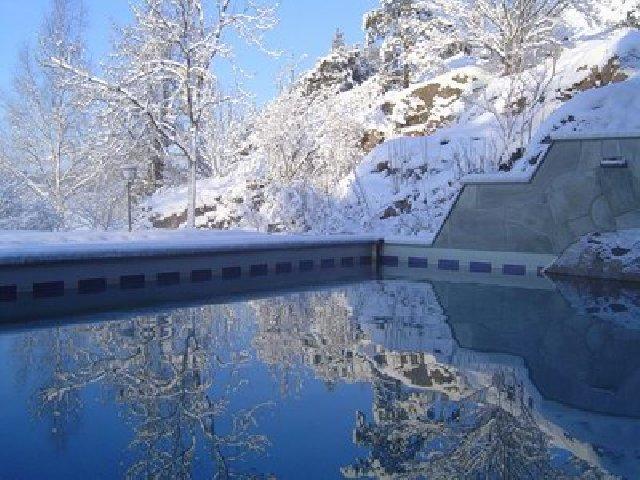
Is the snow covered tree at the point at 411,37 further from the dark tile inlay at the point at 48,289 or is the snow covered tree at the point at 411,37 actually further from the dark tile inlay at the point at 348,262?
the dark tile inlay at the point at 48,289

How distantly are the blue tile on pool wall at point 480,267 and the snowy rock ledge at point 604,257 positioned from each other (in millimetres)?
826

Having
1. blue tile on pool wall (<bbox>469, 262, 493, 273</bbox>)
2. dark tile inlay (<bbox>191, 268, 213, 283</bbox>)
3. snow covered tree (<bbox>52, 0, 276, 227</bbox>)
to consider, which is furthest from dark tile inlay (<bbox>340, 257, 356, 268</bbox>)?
snow covered tree (<bbox>52, 0, 276, 227</bbox>)

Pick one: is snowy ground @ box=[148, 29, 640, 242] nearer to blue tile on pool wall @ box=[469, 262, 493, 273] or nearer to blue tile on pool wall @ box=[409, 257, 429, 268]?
blue tile on pool wall @ box=[409, 257, 429, 268]

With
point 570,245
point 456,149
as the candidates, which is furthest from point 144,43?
point 570,245

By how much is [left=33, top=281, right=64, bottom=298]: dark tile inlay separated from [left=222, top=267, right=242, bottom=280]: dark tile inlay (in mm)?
2122

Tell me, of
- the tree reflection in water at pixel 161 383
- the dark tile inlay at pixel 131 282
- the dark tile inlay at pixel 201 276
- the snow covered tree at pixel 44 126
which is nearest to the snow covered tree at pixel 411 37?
the snow covered tree at pixel 44 126

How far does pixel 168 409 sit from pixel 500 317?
3.05 metres

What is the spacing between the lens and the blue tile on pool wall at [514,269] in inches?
321

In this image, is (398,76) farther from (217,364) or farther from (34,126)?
(217,364)

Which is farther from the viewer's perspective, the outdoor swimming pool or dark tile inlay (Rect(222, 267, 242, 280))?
dark tile inlay (Rect(222, 267, 242, 280))

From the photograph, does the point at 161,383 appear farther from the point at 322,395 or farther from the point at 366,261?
the point at 366,261

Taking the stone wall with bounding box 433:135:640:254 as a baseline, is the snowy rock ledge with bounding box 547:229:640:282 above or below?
below

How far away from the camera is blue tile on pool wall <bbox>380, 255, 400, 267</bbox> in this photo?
9.45 metres

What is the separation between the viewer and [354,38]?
2756 centimetres
